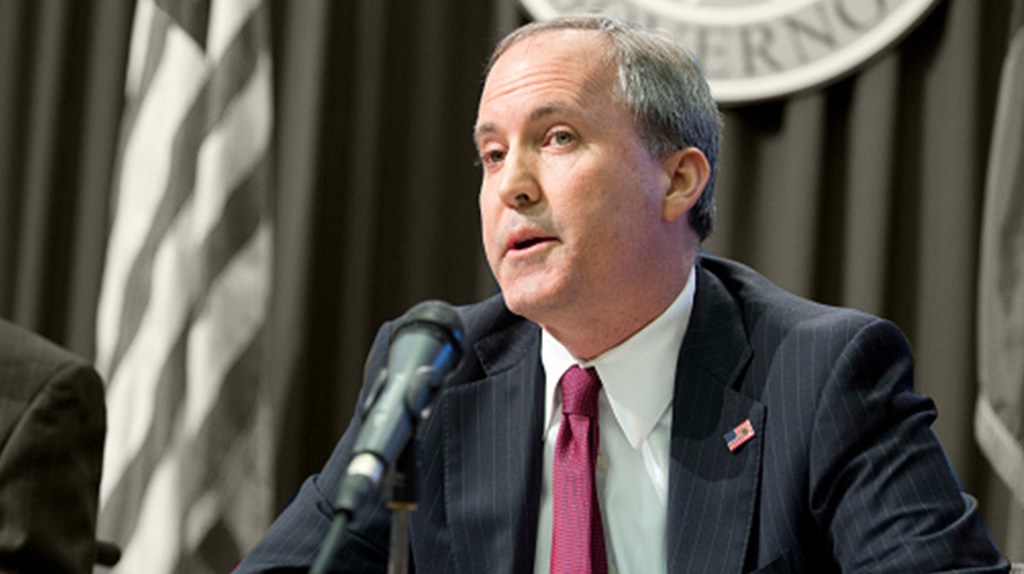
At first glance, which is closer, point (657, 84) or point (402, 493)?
point (402, 493)

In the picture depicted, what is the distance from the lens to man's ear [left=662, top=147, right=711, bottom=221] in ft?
7.37

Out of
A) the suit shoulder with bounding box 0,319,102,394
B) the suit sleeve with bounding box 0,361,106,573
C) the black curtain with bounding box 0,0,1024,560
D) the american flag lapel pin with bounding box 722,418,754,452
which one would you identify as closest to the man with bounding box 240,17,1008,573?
the american flag lapel pin with bounding box 722,418,754,452

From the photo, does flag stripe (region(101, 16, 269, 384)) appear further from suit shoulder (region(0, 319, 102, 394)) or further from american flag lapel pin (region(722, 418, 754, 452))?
american flag lapel pin (region(722, 418, 754, 452))

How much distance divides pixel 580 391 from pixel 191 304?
5.15 feet

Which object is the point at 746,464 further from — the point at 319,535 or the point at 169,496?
the point at 169,496

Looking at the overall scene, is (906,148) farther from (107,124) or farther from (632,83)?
(107,124)

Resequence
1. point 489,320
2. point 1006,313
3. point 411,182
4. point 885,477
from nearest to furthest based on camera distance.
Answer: point 885,477 < point 489,320 < point 1006,313 < point 411,182

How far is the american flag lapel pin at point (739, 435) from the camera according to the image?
6.71ft

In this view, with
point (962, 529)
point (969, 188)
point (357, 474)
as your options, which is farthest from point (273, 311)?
point (357, 474)

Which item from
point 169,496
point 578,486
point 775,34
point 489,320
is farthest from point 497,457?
point 775,34

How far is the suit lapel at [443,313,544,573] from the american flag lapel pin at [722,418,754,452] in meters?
0.32

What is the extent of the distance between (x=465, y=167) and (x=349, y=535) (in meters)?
1.65

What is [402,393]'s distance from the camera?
126 centimetres

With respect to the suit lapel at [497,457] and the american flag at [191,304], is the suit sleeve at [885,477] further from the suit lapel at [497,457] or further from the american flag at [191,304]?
the american flag at [191,304]
